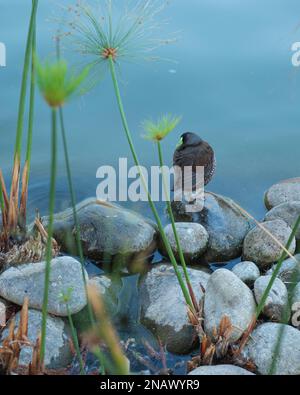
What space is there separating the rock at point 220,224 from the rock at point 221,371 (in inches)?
36.6

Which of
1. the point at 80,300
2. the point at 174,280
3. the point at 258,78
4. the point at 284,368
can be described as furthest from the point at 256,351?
the point at 258,78

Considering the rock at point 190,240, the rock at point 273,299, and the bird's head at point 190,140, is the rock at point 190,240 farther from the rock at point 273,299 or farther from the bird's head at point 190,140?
the bird's head at point 190,140

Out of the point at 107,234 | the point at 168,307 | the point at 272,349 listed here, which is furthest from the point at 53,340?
the point at 272,349

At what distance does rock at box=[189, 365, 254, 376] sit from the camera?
1.81 metres

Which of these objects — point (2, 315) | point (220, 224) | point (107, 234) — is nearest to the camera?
point (2, 315)

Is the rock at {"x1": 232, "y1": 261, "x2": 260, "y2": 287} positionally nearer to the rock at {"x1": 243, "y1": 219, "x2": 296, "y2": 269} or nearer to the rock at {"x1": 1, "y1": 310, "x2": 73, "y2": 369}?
the rock at {"x1": 243, "y1": 219, "x2": 296, "y2": 269}

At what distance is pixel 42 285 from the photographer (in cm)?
225

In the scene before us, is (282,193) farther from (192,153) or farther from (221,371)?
(221,371)

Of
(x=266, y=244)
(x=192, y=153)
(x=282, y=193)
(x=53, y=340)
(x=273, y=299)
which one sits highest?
(x=192, y=153)

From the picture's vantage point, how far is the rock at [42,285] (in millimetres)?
2215

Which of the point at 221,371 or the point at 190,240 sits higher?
the point at 190,240

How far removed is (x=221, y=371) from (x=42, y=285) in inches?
30.3

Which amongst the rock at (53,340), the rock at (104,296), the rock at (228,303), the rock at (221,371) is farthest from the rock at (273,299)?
the rock at (53,340)
